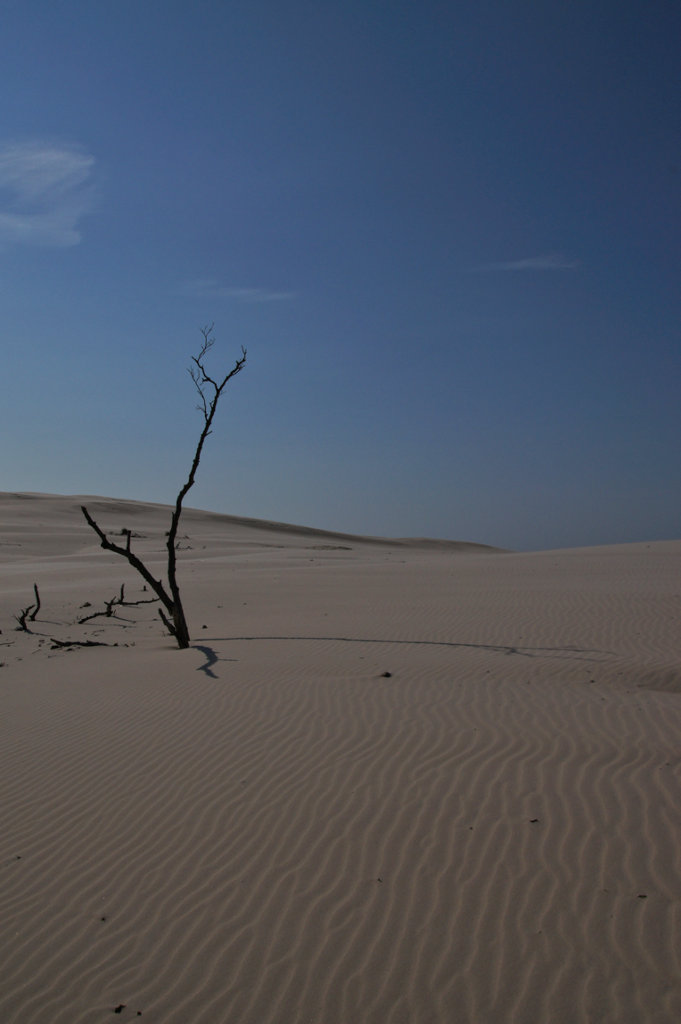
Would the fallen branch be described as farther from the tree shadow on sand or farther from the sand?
the tree shadow on sand

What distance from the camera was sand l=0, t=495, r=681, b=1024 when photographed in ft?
10.7

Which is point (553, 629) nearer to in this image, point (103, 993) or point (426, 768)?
point (426, 768)

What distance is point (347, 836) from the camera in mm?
4457

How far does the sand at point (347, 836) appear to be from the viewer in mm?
3271

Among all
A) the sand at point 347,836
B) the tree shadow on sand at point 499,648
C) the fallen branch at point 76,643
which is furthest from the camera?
the fallen branch at point 76,643

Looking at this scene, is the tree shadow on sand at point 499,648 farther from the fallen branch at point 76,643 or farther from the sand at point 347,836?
the fallen branch at point 76,643

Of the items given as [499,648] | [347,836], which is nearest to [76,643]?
[499,648]

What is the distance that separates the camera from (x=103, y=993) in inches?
132

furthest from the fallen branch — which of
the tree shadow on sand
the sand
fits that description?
the tree shadow on sand

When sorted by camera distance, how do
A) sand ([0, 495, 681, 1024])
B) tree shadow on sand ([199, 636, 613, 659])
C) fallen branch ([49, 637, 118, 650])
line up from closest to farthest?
sand ([0, 495, 681, 1024]), tree shadow on sand ([199, 636, 613, 659]), fallen branch ([49, 637, 118, 650])

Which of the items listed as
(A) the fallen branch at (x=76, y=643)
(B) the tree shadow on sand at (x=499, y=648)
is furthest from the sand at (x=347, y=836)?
(A) the fallen branch at (x=76, y=643)

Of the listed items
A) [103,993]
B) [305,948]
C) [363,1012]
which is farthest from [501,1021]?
[103,993]

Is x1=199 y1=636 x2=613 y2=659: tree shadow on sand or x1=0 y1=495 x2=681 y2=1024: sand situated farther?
x1=199 y1=636 x2=613 y2=659: tree shadow on sand

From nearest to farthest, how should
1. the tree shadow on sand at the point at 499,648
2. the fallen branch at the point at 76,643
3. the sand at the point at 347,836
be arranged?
the sand at the point at 347,836, the tree shadow on sand at the point at 499,648, the fallen branch at the point at 76,643
